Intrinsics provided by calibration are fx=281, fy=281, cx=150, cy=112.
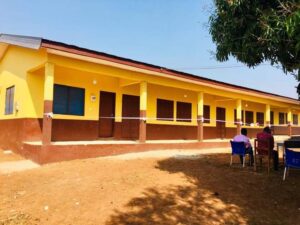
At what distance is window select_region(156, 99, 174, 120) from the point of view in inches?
584

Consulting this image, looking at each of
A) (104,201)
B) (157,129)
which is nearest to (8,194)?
(104,201)

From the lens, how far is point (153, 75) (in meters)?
12.3

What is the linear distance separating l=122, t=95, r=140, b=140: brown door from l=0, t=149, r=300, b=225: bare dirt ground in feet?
17.5

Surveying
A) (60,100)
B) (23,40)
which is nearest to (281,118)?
(60,100)

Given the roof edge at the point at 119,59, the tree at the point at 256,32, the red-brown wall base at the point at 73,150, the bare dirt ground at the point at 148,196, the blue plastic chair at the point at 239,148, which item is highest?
the roof edge at the point at 119,59

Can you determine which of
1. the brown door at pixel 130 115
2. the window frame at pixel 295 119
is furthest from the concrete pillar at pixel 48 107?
the window frame at pixel 295 119

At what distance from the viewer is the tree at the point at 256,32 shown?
492 cm

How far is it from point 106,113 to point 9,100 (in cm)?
426

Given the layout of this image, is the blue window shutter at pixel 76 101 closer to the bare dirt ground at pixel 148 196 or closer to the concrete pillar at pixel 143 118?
the concrete pillar at pixel 143 118

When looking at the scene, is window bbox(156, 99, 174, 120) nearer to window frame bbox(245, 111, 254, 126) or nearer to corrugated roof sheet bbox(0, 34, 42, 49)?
corrugated roof sheet bbox(0, 34, 42, 49)

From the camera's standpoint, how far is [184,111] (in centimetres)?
1627

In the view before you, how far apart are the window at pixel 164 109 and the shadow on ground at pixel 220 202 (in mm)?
7787

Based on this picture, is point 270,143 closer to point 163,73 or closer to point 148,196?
point 148,196

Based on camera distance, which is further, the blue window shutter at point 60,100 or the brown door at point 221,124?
the brown door at point 221,124
